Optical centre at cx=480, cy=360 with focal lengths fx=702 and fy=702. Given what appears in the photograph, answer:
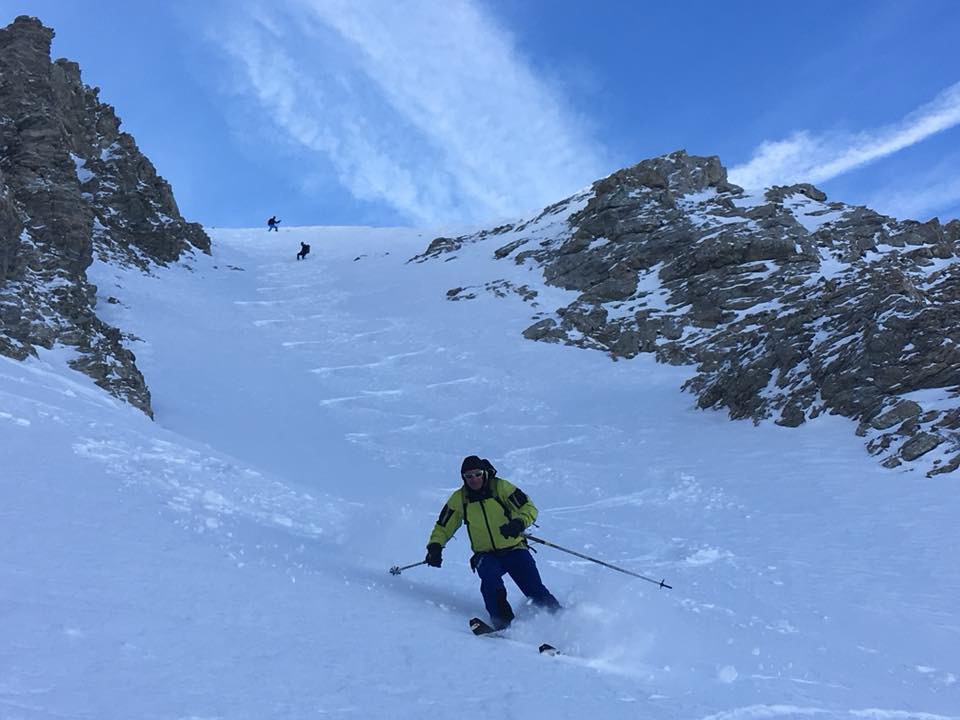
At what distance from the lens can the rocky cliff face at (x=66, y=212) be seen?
15.2 m

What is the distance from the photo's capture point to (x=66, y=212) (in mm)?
23609

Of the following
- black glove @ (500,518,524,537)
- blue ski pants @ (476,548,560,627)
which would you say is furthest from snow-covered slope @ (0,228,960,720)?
black glove @ (500,518,524,537)

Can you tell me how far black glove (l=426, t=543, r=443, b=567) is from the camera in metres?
7.10

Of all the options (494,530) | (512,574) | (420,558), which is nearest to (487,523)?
(494,530)


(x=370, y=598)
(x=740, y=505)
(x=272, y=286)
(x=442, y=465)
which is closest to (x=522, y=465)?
(x=442, y=465)

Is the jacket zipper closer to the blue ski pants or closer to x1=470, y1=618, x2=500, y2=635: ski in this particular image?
the blue ski pants

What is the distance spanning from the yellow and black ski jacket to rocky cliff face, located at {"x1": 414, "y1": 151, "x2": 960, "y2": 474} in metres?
9.36

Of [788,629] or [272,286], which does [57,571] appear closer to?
[788,629]

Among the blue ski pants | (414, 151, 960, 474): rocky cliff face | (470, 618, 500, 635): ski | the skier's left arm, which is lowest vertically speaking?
(470, 618, 500, 635): ski

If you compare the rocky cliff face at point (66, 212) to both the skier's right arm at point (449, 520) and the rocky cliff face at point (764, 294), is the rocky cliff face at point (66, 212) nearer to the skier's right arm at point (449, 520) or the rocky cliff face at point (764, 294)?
the skier's right arm at point (449, 520)

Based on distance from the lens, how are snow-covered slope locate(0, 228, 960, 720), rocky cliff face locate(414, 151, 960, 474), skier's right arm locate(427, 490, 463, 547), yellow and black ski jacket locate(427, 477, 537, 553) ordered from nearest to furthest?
snow-covered slope locate(0, 228, 960, 720) → yellow and black ski jacket locate(427, 477, 537, 553) → skier's right arm locate(427, 490, 463, 547) → rocky cliff face locate(414, 151, 960, 474)

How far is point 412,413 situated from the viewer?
66.7 ft

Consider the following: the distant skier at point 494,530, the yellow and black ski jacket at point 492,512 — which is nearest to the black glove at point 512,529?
the distant skier at point 494,530

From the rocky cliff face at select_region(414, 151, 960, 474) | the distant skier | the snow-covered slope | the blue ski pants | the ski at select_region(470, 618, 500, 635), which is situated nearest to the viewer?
the snow-covered slope
